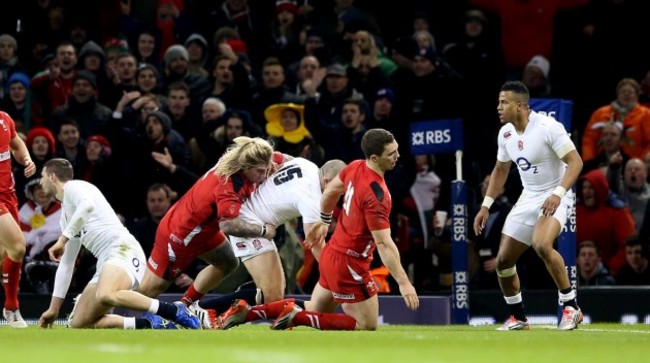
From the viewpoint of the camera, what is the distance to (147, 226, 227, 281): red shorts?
49.9 ft

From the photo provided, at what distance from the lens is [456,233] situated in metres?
18.0

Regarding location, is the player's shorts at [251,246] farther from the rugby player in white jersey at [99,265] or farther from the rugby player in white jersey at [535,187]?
the rugby player in white jersey at [535,187]

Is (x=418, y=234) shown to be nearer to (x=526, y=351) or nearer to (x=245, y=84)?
(x=245, y=84)

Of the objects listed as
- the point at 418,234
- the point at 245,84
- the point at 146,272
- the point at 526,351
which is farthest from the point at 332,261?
the point at 245,84

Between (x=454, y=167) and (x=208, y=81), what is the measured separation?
153 inches

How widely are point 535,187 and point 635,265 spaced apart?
4152 mm

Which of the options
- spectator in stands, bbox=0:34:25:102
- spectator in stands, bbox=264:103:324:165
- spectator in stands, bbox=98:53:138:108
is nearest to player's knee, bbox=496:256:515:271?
spectator in stands, bbox=264:103:324:165

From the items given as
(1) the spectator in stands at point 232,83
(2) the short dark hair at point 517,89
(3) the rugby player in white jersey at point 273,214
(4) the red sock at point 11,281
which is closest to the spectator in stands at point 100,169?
(1) the spectator in stands at point 232,83

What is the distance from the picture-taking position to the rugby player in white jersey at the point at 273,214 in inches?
576

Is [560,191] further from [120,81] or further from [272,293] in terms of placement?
[120,81]

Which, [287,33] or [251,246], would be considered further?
[287,33]

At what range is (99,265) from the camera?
15.1m

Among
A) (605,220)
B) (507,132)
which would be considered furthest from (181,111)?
(507,132)

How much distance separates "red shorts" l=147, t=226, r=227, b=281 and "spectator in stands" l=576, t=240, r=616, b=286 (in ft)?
17.7
